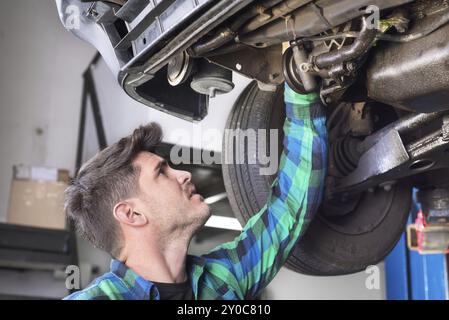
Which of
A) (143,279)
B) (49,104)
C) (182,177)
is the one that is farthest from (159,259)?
(49,104)

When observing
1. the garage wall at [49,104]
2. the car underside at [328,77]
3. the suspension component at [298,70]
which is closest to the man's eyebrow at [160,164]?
the car underside at [328,77]

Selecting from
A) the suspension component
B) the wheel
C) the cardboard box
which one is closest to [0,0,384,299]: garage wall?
the cardboard box

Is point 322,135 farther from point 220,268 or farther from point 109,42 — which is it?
point 109,42

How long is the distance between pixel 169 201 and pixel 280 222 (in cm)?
23

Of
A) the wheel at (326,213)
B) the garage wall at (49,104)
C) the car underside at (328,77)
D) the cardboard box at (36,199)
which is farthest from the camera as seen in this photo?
the garage wall at (49,104)

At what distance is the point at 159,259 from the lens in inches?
39.9

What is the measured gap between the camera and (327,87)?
0.88 meters

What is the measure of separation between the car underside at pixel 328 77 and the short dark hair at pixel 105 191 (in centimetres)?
17

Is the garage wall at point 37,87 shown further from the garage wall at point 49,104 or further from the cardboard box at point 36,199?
the cardboard box at point 36,199

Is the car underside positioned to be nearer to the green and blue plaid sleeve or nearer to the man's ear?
the green and blue plaid sleeve

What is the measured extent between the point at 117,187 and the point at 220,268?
0.26 m

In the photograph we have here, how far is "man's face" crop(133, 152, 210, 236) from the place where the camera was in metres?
1.03

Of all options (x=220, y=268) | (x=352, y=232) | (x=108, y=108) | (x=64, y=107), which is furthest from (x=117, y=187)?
(x=64, y=107)

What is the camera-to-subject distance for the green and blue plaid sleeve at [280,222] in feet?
3.37
